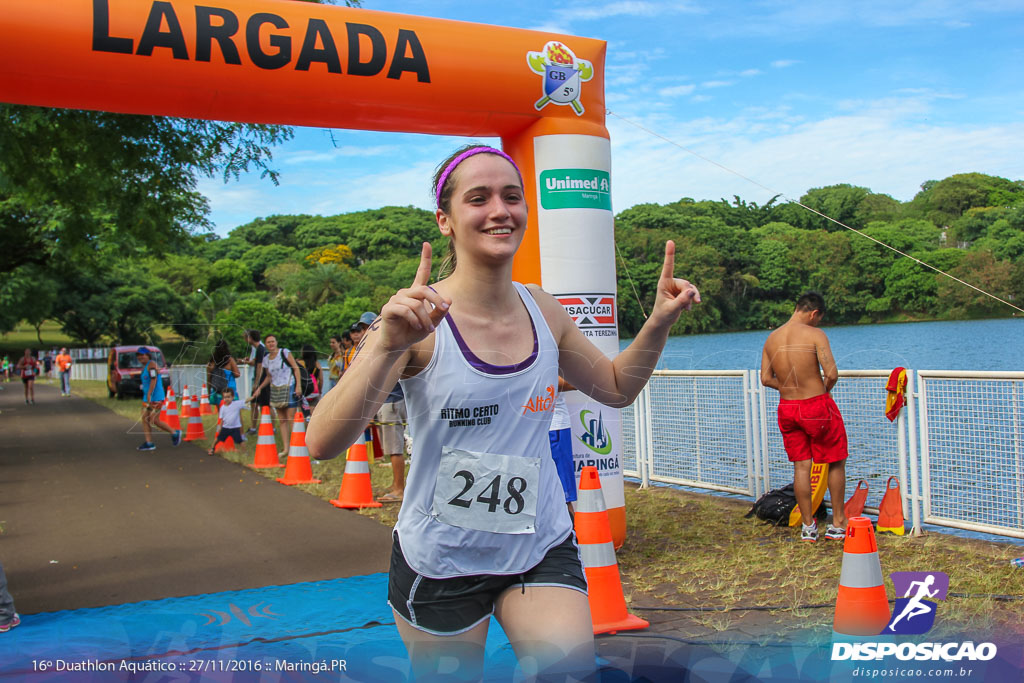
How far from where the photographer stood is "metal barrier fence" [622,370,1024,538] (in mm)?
5688

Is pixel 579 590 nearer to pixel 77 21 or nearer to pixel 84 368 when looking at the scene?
pixel 77 21

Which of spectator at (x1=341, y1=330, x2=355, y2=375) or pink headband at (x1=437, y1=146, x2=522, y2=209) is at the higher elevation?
pink headband at (x1=437, y1=146, x2=522, y2=209)

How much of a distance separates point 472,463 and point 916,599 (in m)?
3.42

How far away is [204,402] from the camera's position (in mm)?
17922

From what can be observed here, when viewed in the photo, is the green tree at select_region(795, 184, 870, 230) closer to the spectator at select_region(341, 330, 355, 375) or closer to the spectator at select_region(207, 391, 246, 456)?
the spectator at select_region(341, 330, 355, 375)

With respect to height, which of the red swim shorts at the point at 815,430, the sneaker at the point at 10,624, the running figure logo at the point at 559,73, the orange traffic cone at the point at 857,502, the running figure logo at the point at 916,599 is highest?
the running figure logo at the point at 559,73

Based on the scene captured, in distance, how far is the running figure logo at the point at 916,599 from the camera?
3.85m

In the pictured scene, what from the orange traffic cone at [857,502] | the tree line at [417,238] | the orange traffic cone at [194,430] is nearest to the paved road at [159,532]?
the tree line at [417,238]

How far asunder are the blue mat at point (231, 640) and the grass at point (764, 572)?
131cm

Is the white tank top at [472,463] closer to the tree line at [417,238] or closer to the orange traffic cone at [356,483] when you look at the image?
the tree line at [417,238]

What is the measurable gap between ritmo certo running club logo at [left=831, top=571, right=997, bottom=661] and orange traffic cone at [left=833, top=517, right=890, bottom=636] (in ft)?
0.25

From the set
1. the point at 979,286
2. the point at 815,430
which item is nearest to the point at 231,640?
the point at 815,430

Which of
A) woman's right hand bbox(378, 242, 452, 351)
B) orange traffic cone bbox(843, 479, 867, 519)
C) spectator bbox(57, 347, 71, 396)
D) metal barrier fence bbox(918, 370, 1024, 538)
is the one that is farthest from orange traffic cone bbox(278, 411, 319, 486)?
spectator bbox(57, 347, 71, 396)

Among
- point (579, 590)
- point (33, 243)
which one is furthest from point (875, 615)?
point (33, 243)
